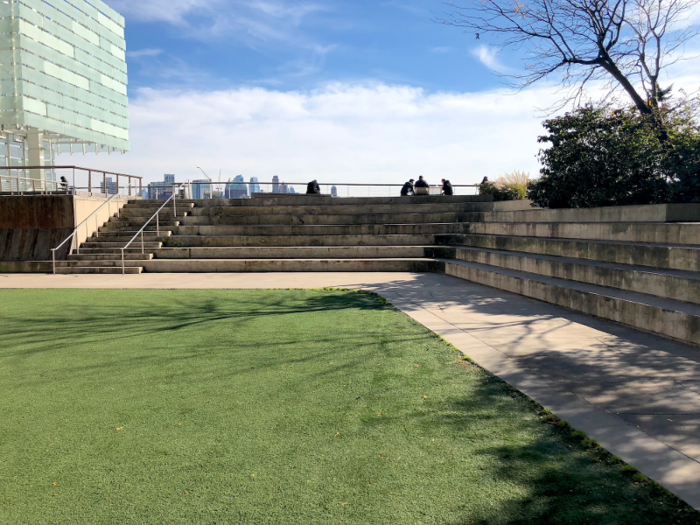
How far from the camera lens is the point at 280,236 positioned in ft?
56.6

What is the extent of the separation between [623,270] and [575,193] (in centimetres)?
629

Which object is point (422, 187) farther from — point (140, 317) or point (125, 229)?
point (140, 317)

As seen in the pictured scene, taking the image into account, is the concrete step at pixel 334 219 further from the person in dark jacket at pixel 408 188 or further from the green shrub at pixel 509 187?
the person in dark jacket at pixel 408 188

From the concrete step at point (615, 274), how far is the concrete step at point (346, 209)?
24.4 feet

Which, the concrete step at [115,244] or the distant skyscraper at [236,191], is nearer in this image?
the concrete step at [115,244]

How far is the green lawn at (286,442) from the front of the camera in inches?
103

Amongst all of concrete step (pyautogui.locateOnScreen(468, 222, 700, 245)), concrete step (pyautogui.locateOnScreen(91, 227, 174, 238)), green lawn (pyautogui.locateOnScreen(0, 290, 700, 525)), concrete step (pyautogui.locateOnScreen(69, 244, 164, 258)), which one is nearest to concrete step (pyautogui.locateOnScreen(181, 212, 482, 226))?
concrete step (pyautogui.locateOnScreen(91, 227, 174, 238))

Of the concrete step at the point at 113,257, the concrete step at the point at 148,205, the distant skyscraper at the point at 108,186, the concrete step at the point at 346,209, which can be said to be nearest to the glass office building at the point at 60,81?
the distant skyscraper at the point at 108,186

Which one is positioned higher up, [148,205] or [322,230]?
[148,205]

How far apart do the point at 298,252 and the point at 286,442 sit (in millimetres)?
12781

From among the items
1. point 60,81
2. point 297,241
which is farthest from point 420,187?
point 60,81

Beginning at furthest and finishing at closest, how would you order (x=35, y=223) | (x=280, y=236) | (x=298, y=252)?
(x=280, y=236) < (x=35, y=223) < (x=298, y=252)

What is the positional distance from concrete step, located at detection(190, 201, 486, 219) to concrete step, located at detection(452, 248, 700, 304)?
7.42m

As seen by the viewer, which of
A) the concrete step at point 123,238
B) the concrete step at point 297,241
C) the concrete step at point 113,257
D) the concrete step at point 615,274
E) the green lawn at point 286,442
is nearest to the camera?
the green lawn at point 286,442
